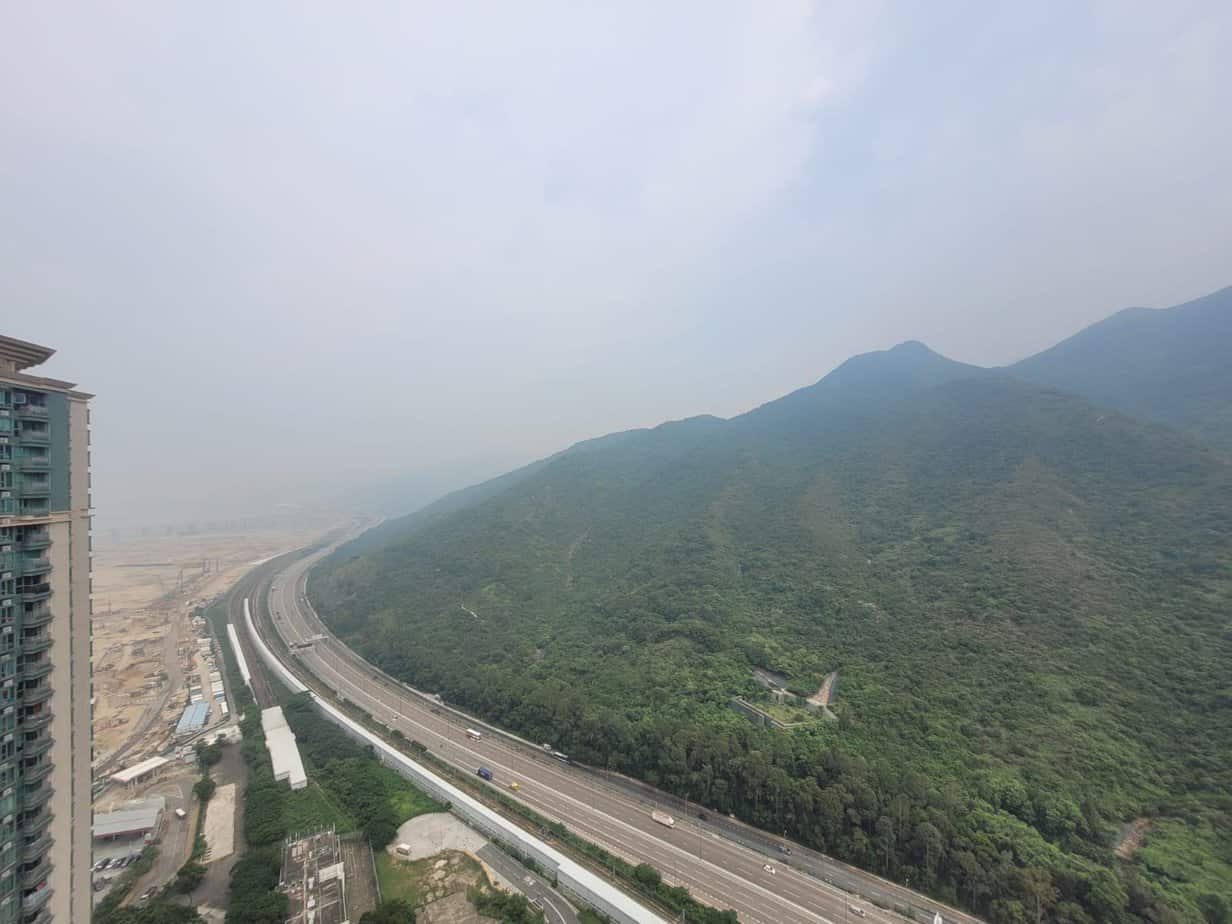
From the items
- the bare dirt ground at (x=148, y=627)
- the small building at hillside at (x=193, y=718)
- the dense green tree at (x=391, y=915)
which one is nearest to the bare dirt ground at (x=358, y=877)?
the dense green tree at (x=391, y=915)

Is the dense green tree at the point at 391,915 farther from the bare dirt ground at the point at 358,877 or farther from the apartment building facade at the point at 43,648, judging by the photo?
the apartment building facade at the point at 43,648

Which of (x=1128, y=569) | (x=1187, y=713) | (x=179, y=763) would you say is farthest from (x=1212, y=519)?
(x=179, y=763)

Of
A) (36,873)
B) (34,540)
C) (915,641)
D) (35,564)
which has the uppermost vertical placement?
(34,540)

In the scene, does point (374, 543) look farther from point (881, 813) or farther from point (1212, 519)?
point (1212, 519)

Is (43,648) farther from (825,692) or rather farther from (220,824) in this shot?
(825,692)

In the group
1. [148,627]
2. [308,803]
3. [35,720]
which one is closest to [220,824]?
[308,803]

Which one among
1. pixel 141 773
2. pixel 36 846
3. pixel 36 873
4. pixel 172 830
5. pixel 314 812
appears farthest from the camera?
pixel 141 773
